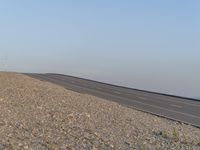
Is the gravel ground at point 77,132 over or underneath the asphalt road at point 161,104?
underneath

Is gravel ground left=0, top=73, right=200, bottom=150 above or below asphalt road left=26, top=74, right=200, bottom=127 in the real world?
below

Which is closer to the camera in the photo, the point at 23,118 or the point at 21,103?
the point at 23,118

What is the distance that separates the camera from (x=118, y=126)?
1423cm

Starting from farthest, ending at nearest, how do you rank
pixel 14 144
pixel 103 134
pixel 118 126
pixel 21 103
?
pixel 21 103, pixel 118 126, pixel 103 134, pixel 14 144

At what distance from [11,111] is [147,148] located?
6898mm

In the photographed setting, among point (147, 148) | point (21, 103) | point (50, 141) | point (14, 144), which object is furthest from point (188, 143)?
point (21, 103)

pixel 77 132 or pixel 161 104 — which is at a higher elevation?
pixel 161 104

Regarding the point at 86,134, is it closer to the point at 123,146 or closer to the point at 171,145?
the point at 123,146

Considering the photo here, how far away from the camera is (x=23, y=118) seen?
14414 mm

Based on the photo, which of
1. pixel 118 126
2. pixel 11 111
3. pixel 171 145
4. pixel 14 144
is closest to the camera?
pixel 14 144

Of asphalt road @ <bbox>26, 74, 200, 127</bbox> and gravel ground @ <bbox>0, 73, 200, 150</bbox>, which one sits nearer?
gravel ground @ <bbox>0, 73, 200, 150</bbox>

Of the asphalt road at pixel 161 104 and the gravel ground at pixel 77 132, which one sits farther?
the asphalt road at pixel 161 104

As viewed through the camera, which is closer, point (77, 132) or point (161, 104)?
point (77, 132)

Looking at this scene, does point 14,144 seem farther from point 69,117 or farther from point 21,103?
point 21,103
